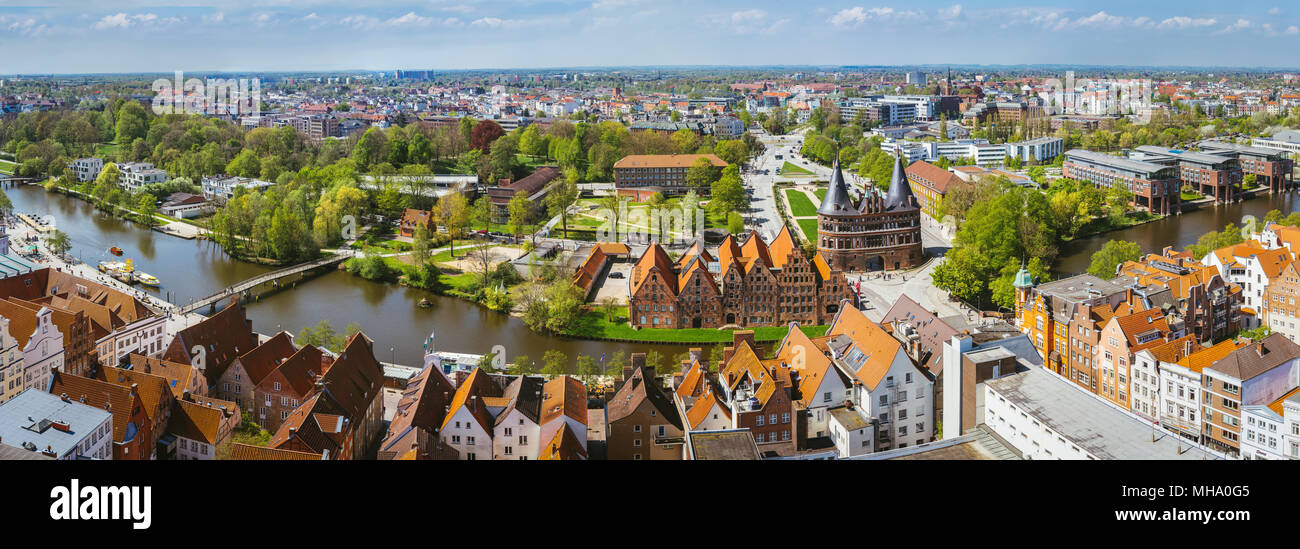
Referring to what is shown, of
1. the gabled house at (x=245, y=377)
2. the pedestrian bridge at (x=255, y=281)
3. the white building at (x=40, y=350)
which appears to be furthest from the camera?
the pedestrian bridge at (x=255, y=281)

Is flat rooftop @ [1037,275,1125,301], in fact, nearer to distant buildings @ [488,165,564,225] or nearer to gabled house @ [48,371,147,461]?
gabled house @ [48,371,147,461]

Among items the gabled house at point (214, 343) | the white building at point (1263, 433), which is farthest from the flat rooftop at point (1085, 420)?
the gabled house at point (214, 343)

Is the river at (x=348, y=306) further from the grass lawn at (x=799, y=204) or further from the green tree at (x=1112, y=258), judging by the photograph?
the grass lawn at (x=799, y=204)

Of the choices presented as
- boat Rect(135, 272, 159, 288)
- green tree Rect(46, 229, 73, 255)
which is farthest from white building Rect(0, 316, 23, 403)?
green tree Rect(46, 229, 73, 255)

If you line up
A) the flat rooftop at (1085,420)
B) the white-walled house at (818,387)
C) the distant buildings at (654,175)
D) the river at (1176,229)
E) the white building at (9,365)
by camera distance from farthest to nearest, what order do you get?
1. the distant buildings at (654,175)
2. the river at (1176,229)
3. the white building at (9,365)
4. the white-walled house at (818,387)
5. the flat rooftop at (1085,420)

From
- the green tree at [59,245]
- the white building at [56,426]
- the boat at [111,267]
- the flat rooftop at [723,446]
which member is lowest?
the white building at [56,426]

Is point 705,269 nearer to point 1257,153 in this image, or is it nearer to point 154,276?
point 154,276
